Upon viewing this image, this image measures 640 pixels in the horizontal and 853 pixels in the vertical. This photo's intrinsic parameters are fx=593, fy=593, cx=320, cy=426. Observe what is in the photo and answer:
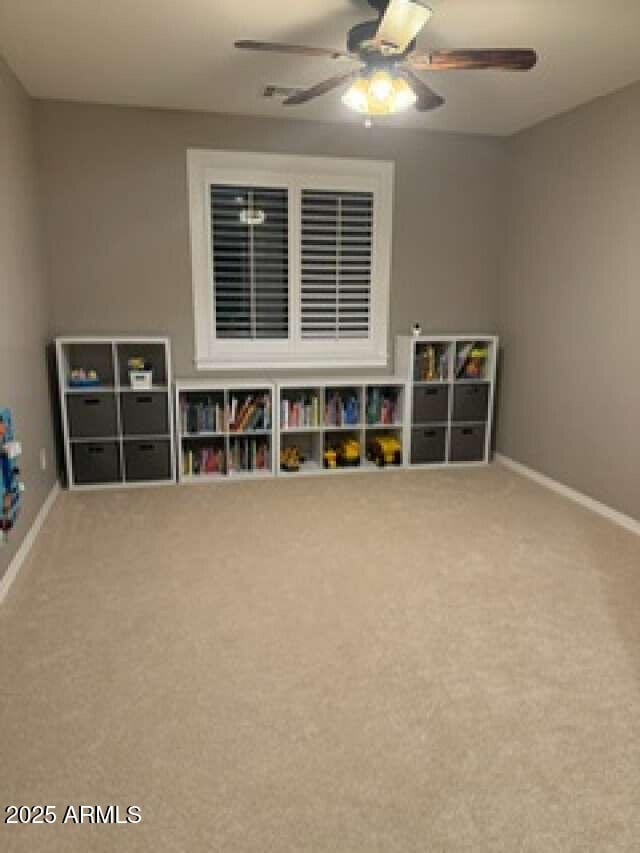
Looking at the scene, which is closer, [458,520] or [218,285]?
[458,520]

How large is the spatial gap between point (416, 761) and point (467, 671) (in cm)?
50

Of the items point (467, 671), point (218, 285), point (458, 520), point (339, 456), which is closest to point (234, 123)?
point (218, 285)

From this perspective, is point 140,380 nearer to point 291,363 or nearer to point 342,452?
point 291,363

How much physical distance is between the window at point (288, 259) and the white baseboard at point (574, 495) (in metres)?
1.31

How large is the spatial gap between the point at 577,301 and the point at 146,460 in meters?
3.14

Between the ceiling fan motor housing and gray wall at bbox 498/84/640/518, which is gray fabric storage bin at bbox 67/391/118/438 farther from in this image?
gray wall at bbox 498/84/640/518

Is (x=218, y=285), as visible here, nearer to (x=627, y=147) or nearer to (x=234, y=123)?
(x=234, y=123)

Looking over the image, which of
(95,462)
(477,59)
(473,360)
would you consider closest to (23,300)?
(95,462)

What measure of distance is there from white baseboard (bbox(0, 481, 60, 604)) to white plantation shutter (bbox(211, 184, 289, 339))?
1.66 meters

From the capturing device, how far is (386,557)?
10.2ft

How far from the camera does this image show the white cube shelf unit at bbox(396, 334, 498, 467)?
181 inches

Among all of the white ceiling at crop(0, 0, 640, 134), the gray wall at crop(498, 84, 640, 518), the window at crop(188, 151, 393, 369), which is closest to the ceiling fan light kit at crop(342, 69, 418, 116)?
the white ceiling at crop(0, 0, 640, 134)

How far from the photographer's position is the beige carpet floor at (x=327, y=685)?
5.09 feet

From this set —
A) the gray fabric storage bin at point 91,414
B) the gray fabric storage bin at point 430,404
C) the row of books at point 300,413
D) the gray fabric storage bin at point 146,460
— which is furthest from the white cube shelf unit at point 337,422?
the gray fabric storage bin at point 91,414
